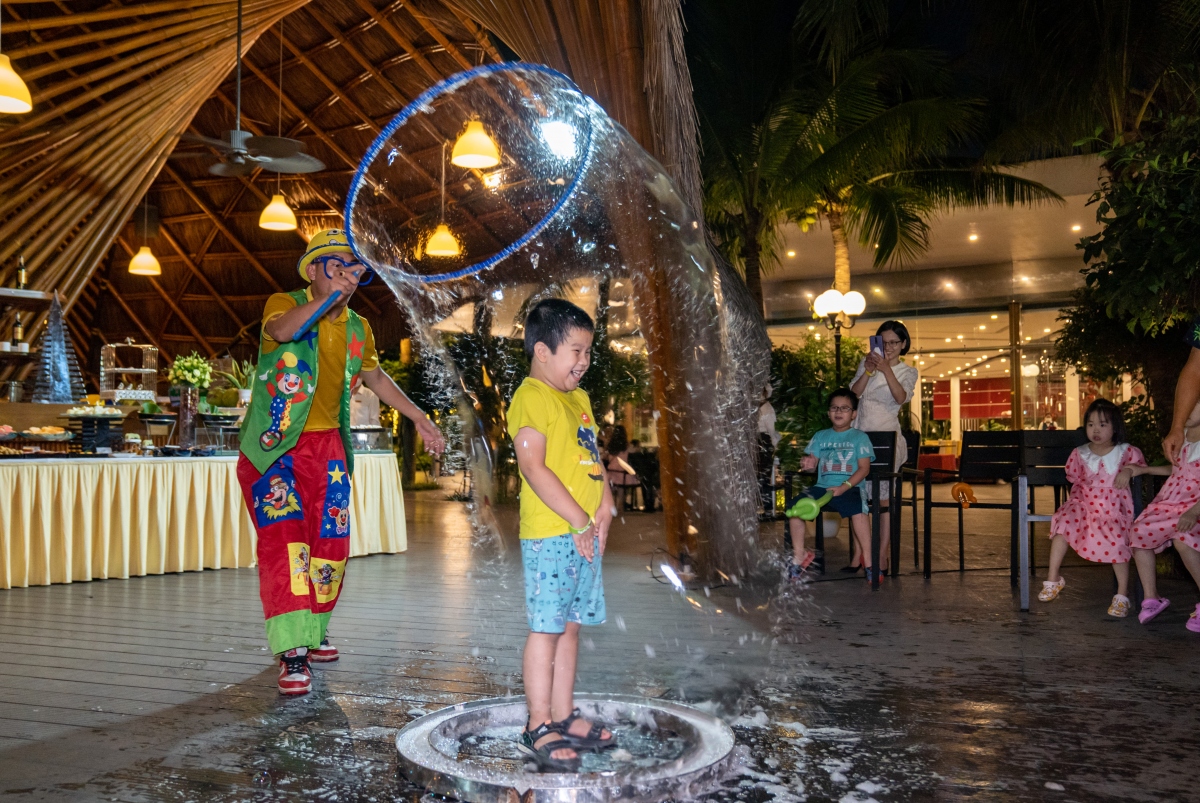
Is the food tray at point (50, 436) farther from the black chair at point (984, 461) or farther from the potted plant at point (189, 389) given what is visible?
the black chair at point (984, 461)

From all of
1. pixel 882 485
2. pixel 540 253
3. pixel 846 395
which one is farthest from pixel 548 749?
pixel 882 485

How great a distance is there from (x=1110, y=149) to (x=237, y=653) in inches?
174

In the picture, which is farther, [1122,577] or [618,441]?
[1122,577]

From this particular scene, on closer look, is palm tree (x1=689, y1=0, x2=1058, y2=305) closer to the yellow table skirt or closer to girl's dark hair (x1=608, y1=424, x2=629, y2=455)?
the yellow table skirt

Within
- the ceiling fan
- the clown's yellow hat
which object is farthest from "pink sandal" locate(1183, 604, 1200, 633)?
the ceiling fan

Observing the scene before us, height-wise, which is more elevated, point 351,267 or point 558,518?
point 351,267

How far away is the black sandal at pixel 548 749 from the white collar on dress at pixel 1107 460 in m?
3.30

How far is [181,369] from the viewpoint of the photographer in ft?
20.5

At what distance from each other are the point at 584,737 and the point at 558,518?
488mm

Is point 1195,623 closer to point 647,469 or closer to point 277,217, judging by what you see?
point 647,469

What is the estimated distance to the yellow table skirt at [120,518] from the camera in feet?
16.7

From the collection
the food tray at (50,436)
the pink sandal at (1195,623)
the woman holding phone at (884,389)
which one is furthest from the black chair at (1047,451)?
the food tray at (50,436)

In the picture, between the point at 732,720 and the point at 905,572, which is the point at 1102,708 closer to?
the point at 732,720

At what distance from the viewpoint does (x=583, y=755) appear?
2086 millimetres
